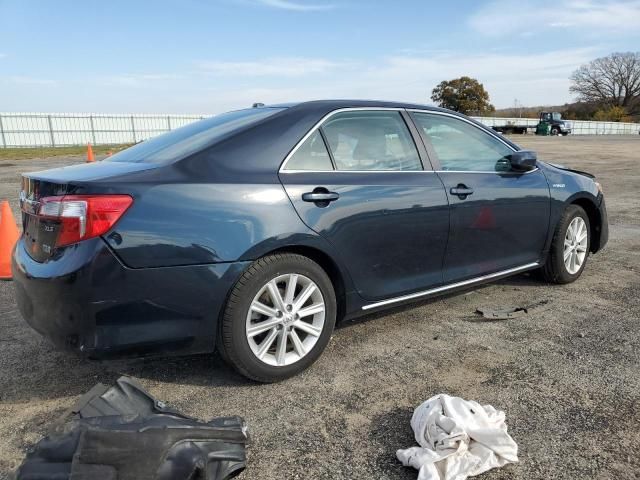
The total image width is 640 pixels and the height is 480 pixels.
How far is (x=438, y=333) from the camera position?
3.70 m

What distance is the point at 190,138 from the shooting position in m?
3.26

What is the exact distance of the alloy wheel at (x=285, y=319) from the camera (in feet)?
9.50

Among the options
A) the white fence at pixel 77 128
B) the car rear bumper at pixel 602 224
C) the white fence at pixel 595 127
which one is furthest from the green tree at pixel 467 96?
the car rear bumper at pixel 602 224

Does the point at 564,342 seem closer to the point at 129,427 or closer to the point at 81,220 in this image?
the point at 129,427

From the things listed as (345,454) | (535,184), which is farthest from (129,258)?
(535,184)

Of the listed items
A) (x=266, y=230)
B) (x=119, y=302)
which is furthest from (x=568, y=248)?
(x=119, y=302)

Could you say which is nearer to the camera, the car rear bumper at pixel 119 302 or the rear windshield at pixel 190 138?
the car rear bumper at pixel 119 302

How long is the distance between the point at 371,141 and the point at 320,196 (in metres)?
0.68

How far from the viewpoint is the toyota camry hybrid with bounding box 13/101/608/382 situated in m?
2.55

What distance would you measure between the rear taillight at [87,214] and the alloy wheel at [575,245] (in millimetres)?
3674

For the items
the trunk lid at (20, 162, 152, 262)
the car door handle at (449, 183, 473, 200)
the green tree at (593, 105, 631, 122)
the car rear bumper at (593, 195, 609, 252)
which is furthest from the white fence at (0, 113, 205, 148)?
the green tree at (593, 105, 631, 122)

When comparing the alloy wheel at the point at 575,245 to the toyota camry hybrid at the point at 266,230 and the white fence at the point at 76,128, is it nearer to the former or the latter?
the toyota camry hybrid at the point at 266,230

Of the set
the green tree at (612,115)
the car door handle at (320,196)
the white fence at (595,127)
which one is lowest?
the car door handle at (320,196)

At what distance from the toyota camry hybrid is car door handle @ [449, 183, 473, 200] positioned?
1cm
